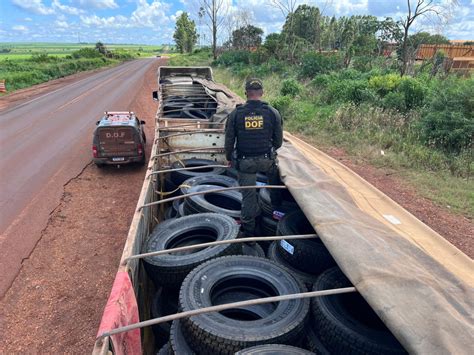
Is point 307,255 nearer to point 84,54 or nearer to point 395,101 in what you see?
point 395,101

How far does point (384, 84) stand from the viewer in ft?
46.2

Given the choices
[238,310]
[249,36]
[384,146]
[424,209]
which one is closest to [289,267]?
[238,310]

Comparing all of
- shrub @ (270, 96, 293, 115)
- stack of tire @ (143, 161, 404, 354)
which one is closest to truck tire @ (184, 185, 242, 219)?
stack of tire @ (143, 161, 404, 354)

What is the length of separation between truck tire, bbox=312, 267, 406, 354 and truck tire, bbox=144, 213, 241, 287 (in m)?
1.17

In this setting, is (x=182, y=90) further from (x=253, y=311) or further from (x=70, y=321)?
(x=253, y=311)

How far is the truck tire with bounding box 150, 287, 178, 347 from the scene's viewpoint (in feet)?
12.3

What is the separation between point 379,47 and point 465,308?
2847 cm

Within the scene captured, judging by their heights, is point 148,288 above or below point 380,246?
below

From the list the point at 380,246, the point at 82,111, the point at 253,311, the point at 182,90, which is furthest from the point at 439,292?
the point at 82,111

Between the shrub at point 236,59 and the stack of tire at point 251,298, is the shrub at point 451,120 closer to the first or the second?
the stack of tire at point 251,298

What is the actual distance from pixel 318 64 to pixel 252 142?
17.3 meters

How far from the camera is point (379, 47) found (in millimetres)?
27203

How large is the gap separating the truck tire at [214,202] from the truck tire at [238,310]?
169 centimetres

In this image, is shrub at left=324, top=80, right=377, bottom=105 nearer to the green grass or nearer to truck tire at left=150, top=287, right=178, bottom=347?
the green grass
